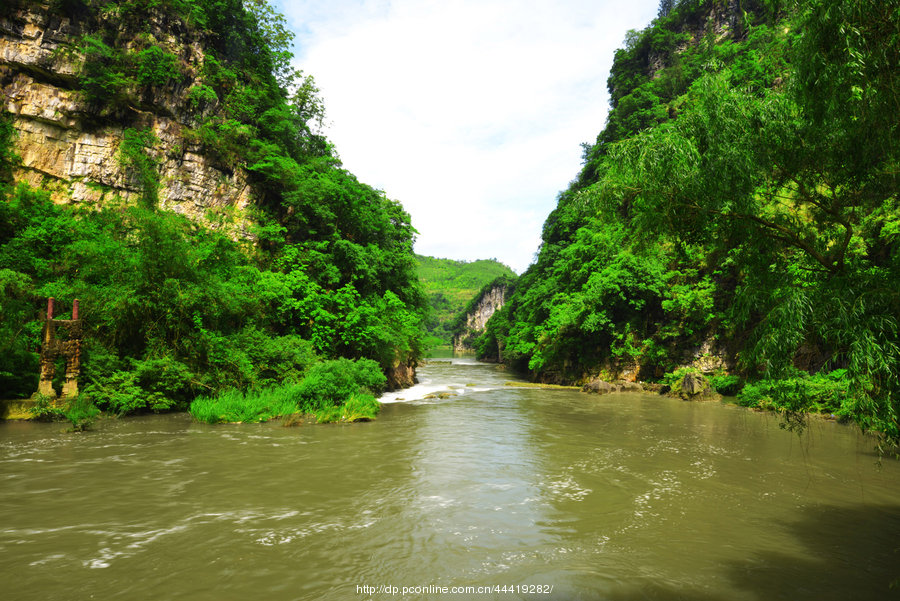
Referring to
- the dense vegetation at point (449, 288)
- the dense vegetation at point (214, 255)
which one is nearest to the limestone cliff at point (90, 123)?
the dense vegetation at point (214, 255)

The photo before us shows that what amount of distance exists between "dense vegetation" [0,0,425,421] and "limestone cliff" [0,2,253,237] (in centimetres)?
29

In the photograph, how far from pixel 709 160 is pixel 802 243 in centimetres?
181

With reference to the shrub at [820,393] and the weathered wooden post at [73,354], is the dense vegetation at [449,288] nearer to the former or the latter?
the shrub at [820,393]

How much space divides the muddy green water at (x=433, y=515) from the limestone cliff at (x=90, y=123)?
1470cm

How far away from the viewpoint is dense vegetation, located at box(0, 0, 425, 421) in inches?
629

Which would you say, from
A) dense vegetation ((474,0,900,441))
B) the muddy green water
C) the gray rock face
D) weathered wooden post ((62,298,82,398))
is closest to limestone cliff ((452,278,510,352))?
the gray rock face

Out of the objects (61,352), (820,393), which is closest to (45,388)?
(61,352)

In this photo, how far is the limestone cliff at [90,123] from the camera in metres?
21.8

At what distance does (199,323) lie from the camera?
17109 mm

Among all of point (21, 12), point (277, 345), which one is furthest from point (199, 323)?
point (21, 12)

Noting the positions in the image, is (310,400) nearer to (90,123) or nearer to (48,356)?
(48,356)

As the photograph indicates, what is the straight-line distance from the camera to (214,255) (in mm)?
20172

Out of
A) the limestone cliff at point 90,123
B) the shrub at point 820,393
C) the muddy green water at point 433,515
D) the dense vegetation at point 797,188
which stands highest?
the limestone cliff at point 90,123

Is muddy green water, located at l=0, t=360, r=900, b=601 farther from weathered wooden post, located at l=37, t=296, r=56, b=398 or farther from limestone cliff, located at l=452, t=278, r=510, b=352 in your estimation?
limestone cliff, located at l=452, t=278, r=510, b=352
